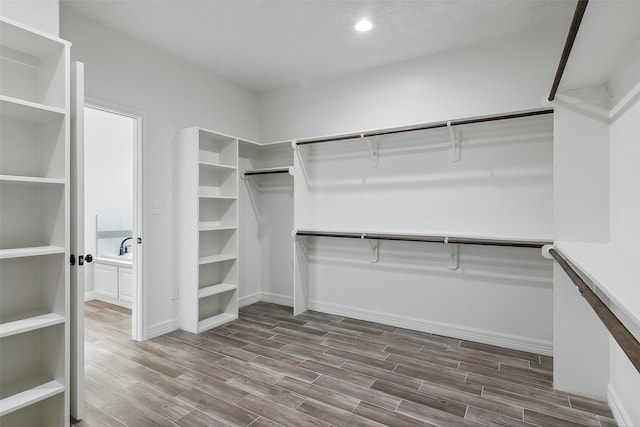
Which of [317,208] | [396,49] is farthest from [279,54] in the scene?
[317,208]

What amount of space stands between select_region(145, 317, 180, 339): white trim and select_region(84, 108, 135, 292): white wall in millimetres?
2306

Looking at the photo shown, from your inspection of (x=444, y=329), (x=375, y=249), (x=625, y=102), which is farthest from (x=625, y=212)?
(x=375, y=249)

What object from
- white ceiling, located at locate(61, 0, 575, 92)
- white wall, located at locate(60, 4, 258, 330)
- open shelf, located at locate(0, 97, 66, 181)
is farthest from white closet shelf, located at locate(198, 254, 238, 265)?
white ceiling, located at locate(61, 0, 575, 92)

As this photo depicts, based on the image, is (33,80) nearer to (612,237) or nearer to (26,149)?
(26,149)

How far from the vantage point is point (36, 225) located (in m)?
1.97

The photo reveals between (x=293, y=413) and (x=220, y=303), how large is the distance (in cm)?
213

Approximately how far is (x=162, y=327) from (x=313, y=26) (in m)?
3.12

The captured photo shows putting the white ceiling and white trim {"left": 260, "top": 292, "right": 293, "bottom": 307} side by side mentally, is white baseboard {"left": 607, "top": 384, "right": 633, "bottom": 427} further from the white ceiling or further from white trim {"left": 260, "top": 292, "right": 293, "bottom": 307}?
white trim {"left": 260, "top": 292, "right": 293, "bottom": 307}

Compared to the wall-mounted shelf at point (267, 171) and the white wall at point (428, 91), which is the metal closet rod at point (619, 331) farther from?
the wall-mounted shelf at point (267, 171)

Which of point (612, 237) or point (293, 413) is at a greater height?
point (612, 237)

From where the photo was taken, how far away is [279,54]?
132 inches

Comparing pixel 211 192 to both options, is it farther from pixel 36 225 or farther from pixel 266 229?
pixel 36 225

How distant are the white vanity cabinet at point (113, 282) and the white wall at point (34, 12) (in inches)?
116

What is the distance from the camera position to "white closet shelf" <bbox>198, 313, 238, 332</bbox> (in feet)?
11.3
